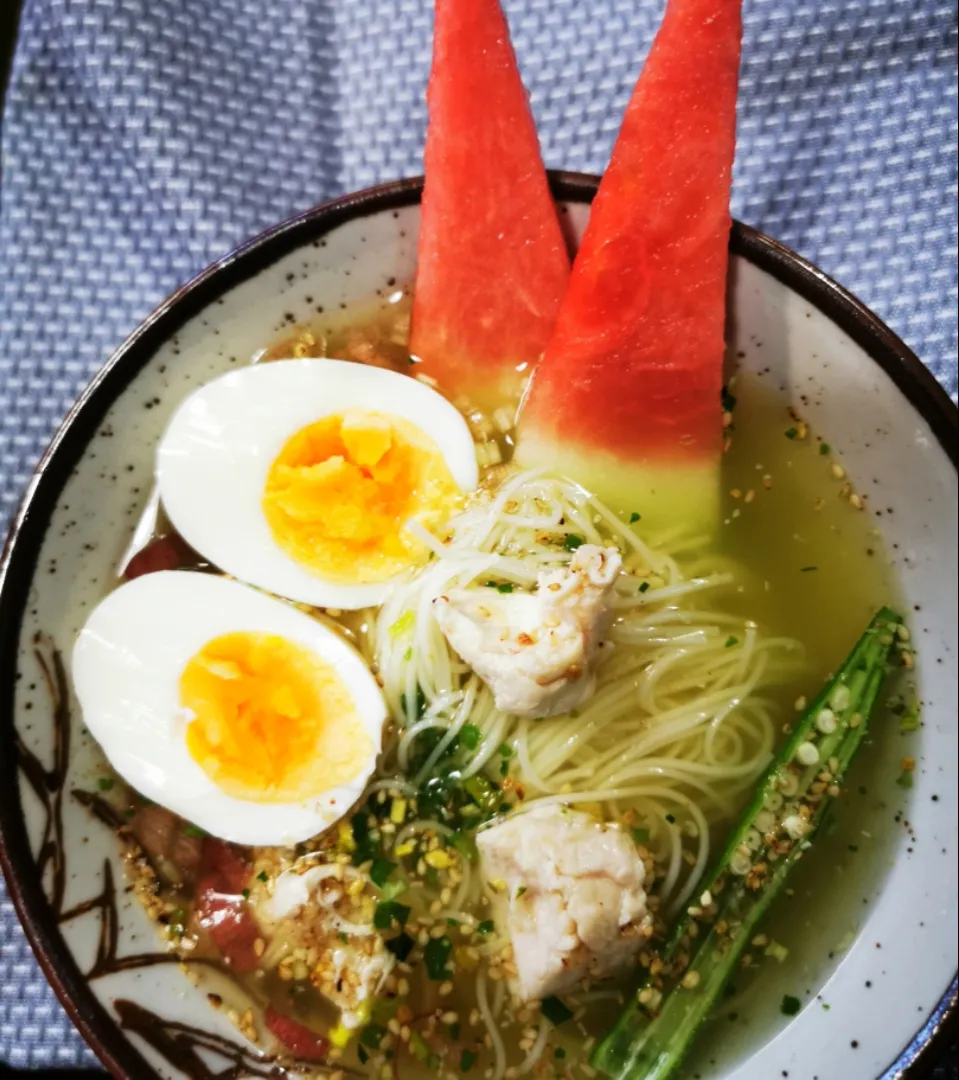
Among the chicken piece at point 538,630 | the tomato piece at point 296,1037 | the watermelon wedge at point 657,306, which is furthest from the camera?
the tomato piece at point 296,1037

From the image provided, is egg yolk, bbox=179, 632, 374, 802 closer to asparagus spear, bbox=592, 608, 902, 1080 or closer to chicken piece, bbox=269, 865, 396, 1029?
chicken piece, bbox=269, 865, 396, 1029

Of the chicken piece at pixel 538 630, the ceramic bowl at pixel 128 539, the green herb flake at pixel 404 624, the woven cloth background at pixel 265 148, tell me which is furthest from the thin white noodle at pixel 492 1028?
the woven cloth background at pixel 265 148

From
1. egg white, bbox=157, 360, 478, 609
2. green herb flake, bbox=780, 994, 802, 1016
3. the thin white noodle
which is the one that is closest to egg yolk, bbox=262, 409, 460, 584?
egg white, bbox=157, 360, 478, 609

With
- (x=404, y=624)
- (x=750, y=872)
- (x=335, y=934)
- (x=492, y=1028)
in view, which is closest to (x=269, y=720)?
(x=404, y=624)

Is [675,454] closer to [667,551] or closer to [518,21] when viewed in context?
[667,551]

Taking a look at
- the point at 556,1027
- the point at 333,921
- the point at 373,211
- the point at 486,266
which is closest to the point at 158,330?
the point at 373,211

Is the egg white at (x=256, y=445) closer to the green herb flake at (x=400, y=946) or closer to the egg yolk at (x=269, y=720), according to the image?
the egg yolk at (x=269, y=720)

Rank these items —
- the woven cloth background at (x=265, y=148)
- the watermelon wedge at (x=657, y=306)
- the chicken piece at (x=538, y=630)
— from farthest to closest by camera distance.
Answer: the woven cloth background at (x=265, y=148) < the chicken piece at (x=538, y=630) < the watermelon wedge at (x=657, y=306)

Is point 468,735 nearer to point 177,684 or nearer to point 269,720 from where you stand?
point 269,720
